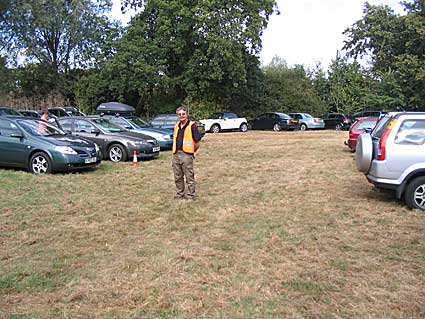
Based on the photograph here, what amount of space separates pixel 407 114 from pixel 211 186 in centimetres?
422

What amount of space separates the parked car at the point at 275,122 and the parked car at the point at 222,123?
209 centimetres

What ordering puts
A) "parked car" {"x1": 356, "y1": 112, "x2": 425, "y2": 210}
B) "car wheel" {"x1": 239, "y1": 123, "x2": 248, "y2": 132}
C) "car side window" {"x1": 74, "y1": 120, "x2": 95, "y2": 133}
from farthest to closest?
"car wheel" {"x1": 239, "y1": 123, "x2": 248, "y2": 132}
"car side window" {"x1": 74, "y1": 120, "x2": 95, "y2": 133}
"parked car" {"x1": 356, "y1": 112, "x2": 425, "y2": 210}

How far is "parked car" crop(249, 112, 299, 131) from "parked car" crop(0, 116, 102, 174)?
20203mm

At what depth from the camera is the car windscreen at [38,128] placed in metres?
10.2

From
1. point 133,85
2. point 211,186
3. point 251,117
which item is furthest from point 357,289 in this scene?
point 251,117

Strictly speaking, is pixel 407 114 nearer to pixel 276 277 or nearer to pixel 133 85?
pixel 276 277

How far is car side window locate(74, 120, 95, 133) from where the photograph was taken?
507 inches

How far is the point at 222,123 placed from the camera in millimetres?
27188

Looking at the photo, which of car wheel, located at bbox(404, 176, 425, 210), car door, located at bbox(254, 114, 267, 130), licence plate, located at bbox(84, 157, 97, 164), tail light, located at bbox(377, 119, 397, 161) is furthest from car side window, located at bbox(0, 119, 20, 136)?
car door, located at bbox(254, 114, 267, 130)

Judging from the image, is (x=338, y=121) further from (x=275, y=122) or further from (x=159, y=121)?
(x=159, y=121)

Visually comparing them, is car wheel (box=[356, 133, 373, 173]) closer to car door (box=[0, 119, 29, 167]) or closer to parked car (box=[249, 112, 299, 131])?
car door (box=[0, 119, 29, 167])

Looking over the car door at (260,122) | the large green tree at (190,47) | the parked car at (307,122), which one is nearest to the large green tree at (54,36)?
the large green tree at (190,47)

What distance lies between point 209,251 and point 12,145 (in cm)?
A: 723

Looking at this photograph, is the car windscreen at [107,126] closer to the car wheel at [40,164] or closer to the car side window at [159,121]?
the car wheel at [40,164]
